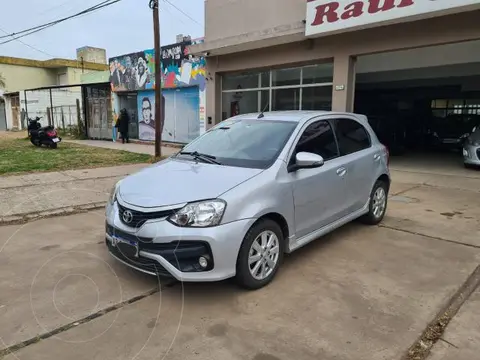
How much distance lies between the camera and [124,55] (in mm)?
19766

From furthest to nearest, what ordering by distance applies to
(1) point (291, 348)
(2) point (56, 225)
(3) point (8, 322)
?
(2) point (56, 225) → (3) point (8, 322) → (1) point (291, 348)

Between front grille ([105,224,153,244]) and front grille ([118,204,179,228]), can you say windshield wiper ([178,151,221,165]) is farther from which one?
front grille ([105,224,153,244])

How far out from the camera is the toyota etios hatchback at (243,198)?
3.19 m

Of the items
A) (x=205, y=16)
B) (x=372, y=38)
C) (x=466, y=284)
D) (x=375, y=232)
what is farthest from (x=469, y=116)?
(x=466, y=284)

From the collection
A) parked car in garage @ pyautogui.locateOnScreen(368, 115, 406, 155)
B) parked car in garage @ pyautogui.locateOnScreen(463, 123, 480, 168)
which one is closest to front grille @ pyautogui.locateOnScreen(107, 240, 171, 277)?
parked car in garage @ pyautogui.locateOnScreen(463, 123, 480, 168)

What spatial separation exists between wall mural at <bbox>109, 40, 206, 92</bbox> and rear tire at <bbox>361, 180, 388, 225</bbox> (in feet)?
36.3

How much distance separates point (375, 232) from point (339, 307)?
2.25 metres

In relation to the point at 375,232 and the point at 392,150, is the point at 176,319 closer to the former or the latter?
the point at 375,232

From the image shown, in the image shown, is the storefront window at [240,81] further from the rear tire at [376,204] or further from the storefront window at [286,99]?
the rear tire at [376,204]

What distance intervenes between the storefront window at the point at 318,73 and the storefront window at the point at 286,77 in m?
0.28

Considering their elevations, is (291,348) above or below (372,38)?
below

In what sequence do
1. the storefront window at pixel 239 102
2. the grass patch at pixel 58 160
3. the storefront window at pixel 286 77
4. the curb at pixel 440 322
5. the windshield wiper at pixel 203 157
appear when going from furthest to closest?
the storefront window at pixel 239 102, the storefront window at pixel 286 77, the grass patch at pixel 58 160, the windshield wiper at pixel 203 157, the curb at pixel 440 322

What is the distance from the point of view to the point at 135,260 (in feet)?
11.1

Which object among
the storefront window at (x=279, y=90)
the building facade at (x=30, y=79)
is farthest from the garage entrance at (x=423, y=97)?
the building facade at (x=30, y=79)
